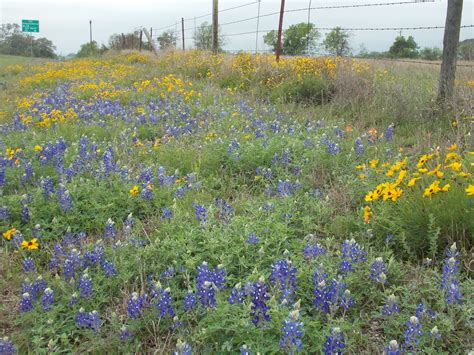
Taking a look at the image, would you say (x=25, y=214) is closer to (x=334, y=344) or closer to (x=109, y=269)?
(x=109, y=269)

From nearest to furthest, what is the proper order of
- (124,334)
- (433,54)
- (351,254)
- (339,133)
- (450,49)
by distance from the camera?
(124,334) → (351,254) → (339,133) → (450,49) → (433,54)

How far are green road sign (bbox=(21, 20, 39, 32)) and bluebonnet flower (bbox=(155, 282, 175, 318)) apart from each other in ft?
133

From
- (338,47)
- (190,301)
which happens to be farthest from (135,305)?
(338,47)

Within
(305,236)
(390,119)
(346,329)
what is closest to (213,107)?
(390,119)

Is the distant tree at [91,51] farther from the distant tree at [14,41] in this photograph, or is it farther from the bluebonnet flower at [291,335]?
the bluebonnet flower at [291,335]

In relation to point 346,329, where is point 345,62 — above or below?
above

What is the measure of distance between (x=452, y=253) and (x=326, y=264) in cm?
66

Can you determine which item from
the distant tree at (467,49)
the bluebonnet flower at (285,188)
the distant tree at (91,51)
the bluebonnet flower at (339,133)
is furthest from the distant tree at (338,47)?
the distant tree at (91,51)

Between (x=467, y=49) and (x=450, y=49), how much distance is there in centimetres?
166

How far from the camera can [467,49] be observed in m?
6.71

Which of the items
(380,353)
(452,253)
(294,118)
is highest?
(294,118)

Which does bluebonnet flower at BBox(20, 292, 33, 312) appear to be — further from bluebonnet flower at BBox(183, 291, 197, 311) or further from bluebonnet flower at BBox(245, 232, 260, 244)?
bluebonnet flower at BBox(245, 232, 260, 244)

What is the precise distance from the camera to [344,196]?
3479mm

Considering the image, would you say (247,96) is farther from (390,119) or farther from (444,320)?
(444,320)
